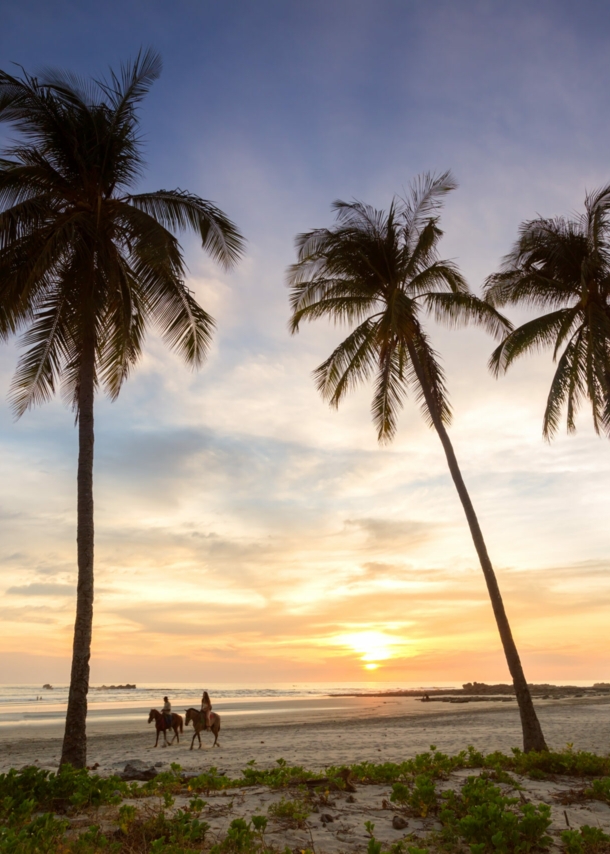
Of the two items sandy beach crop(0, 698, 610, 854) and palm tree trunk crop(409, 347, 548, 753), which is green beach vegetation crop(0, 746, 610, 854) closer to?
sandy beach crop(0, 698, 610, 854)

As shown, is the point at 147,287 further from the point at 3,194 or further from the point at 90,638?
the point at 90,638

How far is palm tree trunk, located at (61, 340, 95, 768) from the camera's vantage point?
9.52m

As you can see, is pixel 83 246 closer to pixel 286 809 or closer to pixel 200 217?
pixel 200 217

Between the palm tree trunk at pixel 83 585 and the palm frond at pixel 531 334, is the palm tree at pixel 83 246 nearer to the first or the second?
the palm tree trunk at pixel 83 585

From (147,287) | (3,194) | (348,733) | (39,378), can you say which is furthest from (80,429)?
(348,733)

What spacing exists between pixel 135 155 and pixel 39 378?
5.13 meters

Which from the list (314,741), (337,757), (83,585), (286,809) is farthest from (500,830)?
(314,741)

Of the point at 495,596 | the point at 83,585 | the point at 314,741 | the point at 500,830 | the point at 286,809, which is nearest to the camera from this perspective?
the point at 500,830

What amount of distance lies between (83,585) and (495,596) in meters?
8.33

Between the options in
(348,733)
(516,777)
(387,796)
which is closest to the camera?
(387,796)

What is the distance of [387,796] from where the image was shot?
7.31 meters

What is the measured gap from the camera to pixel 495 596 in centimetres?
1257

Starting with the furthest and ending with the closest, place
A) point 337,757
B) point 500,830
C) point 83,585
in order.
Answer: point 337,757
point 83,585
point 500,830

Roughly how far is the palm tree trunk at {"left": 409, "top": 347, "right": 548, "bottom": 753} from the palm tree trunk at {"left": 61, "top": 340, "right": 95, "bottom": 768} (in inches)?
303
